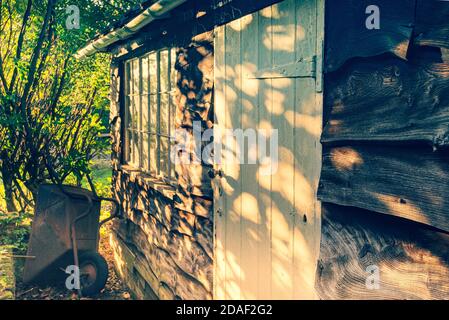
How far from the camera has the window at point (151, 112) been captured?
5.42m

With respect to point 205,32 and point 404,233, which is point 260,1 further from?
point 404,233

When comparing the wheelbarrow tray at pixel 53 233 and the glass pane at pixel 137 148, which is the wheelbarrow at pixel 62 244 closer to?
the wheelbarrow tray at pixel 53 233

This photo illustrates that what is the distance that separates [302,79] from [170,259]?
2832mm

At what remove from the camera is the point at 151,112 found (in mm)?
6109

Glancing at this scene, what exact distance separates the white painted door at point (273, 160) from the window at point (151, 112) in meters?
1.43

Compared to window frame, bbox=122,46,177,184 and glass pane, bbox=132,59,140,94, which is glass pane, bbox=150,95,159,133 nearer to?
window frame, bbox=122,46,177,184

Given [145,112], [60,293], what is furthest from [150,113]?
[60,293]

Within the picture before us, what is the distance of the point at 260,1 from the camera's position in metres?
3.45

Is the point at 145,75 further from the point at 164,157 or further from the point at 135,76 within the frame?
the point at 164,157

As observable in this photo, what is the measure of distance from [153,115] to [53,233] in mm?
1818

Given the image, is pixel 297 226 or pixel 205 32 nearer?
pixel 297 226

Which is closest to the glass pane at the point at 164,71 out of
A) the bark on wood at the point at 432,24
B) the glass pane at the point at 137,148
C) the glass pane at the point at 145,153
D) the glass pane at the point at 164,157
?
the glass pane at the point at 164,157
